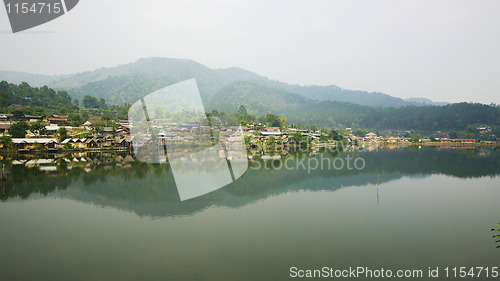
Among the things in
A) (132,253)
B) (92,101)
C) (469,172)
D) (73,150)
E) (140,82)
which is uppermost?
(140,82)

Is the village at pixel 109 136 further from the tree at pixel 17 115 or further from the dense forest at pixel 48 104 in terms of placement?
the dense forest at pixel 48 104

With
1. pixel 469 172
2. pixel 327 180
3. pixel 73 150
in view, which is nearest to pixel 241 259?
pixel 327 180

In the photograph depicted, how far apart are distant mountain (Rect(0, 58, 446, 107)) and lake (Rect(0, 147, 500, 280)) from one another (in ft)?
212

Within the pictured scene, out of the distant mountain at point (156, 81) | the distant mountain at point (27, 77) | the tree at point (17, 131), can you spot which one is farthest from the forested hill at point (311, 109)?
the distant mountain at point (27, 77)

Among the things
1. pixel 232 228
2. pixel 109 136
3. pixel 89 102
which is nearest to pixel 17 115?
pixel 109 136

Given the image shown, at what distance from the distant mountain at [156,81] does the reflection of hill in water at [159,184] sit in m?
61.1

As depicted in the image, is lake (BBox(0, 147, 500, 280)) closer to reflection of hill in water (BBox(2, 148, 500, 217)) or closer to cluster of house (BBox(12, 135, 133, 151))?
reflection of hill in water (BBox(2, 148, 500, 217))

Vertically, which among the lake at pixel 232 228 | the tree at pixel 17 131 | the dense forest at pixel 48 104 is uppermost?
the dense forest at pixel 48 104

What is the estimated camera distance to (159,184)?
994 centimetres

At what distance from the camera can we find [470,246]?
17.7 ft

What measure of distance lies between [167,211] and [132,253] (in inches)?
89.4

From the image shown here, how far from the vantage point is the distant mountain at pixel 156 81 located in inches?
2943

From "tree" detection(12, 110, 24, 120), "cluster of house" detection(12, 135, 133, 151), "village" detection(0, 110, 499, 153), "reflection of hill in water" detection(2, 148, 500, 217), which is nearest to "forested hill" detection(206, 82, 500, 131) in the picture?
"village" detection(0, 110, 499, 153)

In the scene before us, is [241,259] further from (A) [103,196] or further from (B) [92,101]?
(B) [92,101]
